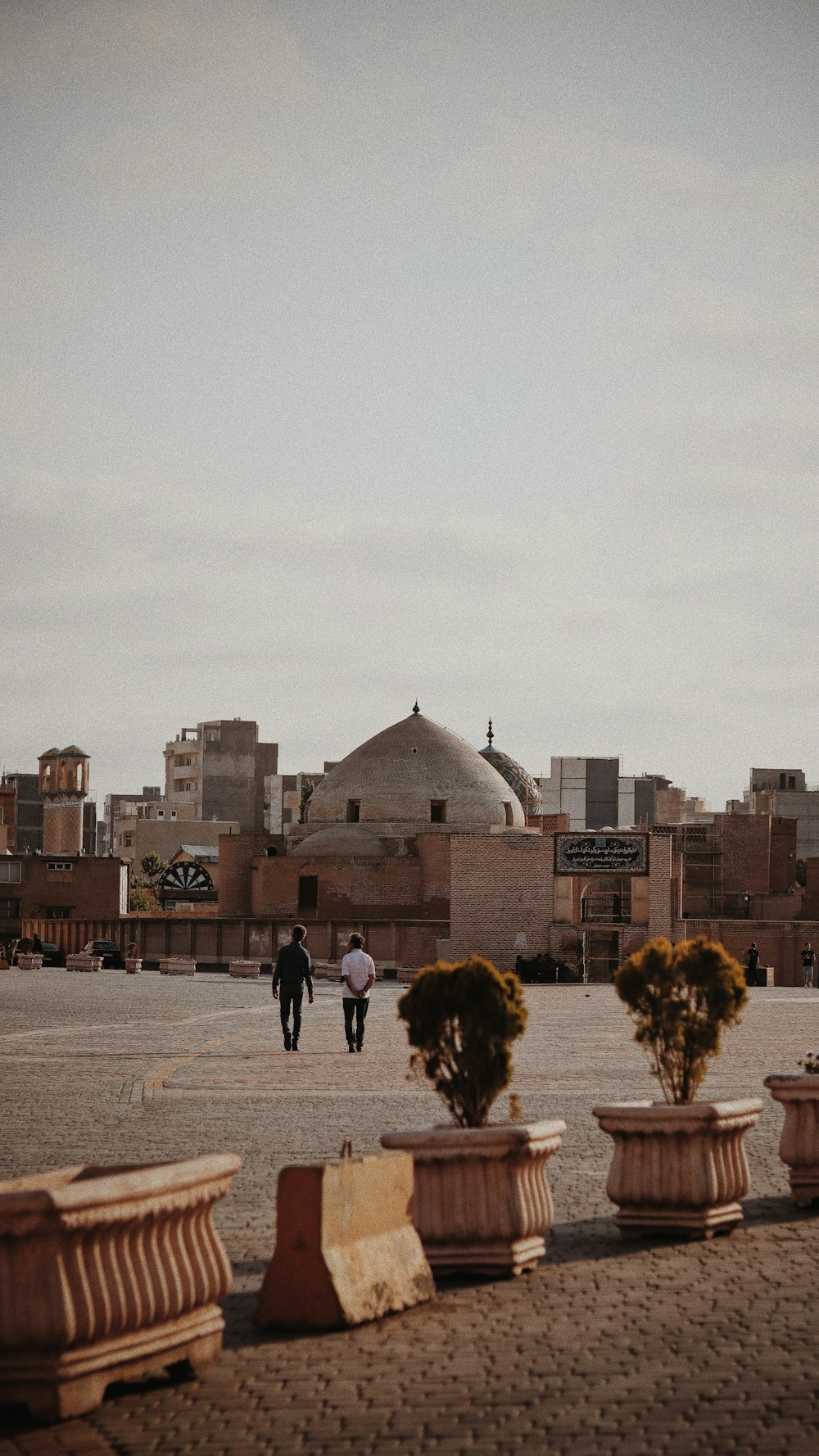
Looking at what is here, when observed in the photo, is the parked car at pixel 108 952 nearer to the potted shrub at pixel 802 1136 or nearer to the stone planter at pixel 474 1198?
Answer: the potted shrub at pixel 802 1136

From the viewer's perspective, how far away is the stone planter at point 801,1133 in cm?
820

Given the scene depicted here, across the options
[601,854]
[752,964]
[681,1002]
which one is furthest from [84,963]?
[681,1002]

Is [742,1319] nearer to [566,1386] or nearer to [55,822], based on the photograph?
[566,1386]

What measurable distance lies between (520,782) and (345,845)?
1669 cm

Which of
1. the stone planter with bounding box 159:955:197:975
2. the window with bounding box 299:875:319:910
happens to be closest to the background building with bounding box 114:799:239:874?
the window with bounding box 299:875:319:910

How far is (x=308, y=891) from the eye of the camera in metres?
57.0

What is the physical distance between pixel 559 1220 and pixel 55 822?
89807 millimetres

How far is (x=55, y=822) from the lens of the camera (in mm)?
95250

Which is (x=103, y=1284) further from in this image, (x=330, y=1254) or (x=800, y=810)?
(x=800, y=810)

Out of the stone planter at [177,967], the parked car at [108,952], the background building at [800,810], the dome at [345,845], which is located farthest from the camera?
the background building at [800,810]

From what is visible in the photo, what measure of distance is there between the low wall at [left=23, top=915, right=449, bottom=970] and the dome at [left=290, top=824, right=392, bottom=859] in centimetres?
599

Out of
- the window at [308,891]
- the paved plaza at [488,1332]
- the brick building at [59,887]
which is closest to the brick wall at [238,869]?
the window at [308,891]

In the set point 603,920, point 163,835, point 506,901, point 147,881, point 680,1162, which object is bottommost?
point 680,1162

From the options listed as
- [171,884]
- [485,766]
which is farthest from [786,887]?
[171,884]
